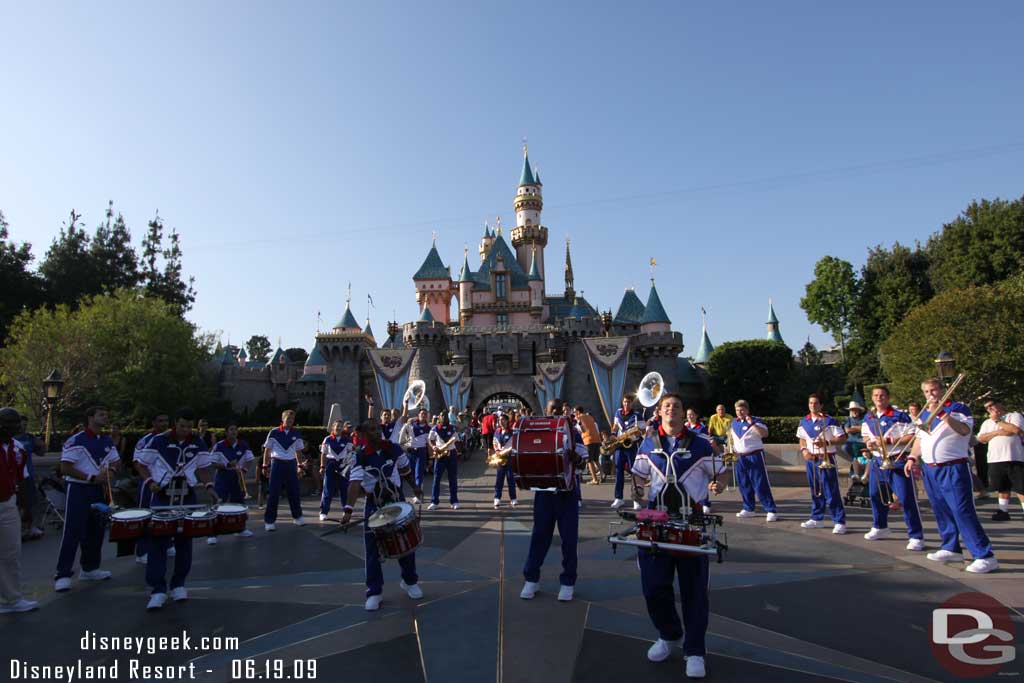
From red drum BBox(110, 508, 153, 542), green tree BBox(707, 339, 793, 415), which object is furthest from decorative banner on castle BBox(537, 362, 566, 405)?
red drum BBox(110, 508, 153, 542)

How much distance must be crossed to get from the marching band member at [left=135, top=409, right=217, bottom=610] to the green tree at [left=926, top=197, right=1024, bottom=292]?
3611 centimetres

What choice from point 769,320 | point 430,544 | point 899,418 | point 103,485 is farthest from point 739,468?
point 769,320

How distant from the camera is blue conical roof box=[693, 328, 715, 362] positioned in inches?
2035

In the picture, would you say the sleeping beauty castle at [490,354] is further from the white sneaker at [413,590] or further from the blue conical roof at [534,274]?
the white sneaker at [413,590]

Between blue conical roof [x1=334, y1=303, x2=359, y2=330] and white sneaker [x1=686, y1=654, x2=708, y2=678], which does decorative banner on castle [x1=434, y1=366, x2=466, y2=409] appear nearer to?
blue conical roof [x1=334, y1=303, x2=359, y2=330]

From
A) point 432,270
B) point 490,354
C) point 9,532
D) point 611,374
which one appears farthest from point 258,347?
point 9,532

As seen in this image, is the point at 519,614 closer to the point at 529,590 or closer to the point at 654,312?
the point at 529,590

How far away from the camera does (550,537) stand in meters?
5.48

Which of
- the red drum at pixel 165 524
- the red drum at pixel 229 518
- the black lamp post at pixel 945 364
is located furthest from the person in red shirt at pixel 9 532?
the black lamp post at pixel 945 364

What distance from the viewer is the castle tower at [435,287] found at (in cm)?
5850

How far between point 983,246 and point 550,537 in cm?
3900

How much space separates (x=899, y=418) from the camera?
7543 millimetres

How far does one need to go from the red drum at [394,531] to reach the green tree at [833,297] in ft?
154

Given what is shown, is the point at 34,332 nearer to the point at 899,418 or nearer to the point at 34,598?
the point at 34,598
